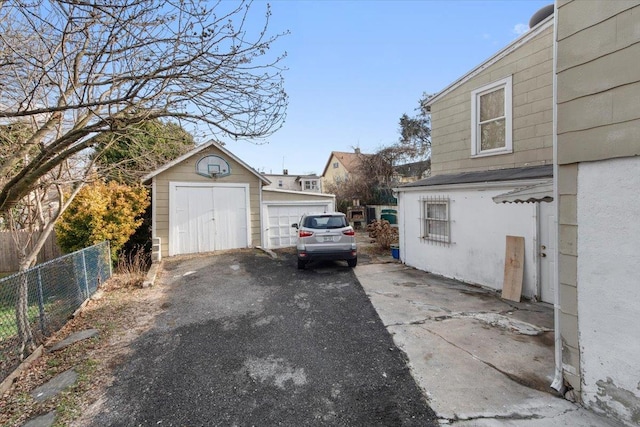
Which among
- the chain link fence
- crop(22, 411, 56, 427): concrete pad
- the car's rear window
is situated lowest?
crop(22, 411, 56, 427): concrete pad

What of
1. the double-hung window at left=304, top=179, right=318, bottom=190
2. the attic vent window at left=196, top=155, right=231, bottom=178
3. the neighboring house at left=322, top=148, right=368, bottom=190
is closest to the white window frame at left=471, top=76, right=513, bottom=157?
the attic vent window at left=196, top=155, right=231, bottom=178

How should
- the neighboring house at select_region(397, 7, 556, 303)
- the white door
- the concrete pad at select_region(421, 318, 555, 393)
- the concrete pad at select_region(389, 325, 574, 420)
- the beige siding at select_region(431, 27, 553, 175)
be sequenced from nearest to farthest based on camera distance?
the concrete pad at select_region(389, 325, 574, 420), the concrete pad at select_region(421, 318, 555, 393), the white door, the neighboring house at select_region(397, 7, 556, 303), the beige siding at select_region(431, 27, 553, 175)

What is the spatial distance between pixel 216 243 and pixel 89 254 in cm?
526

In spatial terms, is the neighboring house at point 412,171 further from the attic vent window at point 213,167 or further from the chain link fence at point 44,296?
the chain link fence at point 44,296

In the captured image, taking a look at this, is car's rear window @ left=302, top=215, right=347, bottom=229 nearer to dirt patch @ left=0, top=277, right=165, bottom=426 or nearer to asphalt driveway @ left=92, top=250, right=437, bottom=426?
asphalt driveway @ left=92, top=250, right=437, bottom=426

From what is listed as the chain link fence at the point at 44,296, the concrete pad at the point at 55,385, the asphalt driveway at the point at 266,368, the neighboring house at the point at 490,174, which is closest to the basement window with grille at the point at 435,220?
the neighboring house at the point at 490,174

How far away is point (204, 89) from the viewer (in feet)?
11.5

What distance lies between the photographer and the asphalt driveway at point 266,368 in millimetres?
2842

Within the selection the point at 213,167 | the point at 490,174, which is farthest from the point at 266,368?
the point at 213,167

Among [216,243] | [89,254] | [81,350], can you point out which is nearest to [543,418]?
[81,350]

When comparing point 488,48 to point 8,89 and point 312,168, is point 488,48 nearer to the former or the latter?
point 8,89

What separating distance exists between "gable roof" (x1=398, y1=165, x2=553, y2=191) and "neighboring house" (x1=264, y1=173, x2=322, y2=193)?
24.4 meters

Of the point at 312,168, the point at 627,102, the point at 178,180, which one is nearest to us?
the point at 627,102

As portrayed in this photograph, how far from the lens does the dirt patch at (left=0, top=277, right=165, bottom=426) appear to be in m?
3.01
